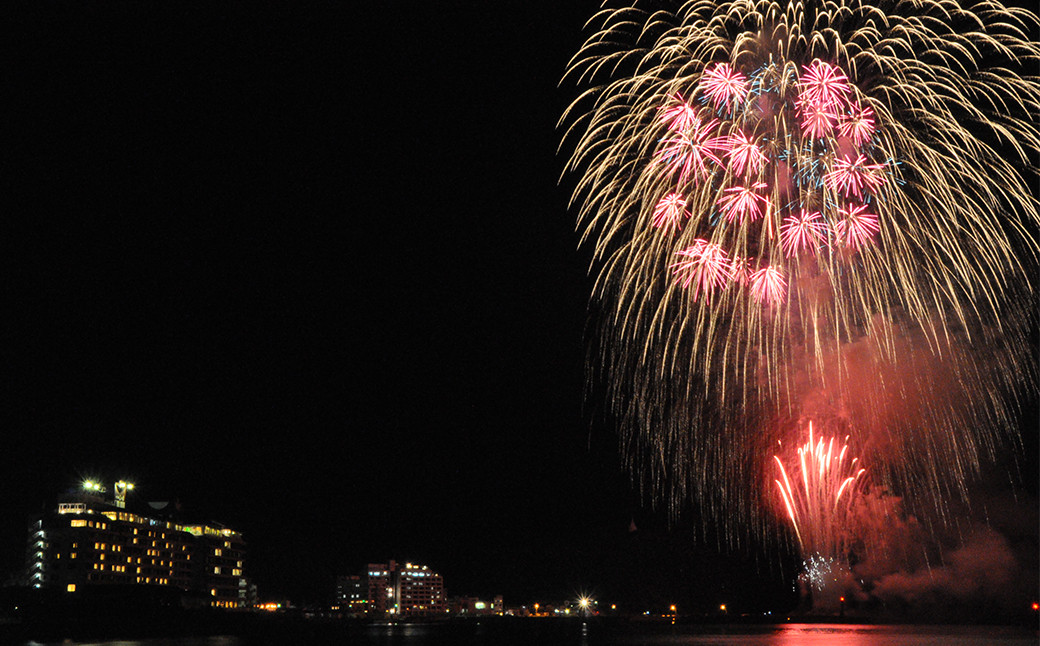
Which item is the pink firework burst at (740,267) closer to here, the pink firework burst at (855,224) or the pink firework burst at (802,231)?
the pink firework burst at (802,231)

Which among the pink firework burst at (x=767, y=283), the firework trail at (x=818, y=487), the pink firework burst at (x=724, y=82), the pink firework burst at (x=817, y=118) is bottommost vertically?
the firework trail at (x=818, y=487)

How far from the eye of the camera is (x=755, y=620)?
169 m

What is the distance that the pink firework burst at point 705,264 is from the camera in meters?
33.3

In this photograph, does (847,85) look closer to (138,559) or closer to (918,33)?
(918,33)

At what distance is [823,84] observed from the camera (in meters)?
30.1

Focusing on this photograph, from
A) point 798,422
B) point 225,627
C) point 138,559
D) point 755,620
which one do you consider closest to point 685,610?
point 755,620

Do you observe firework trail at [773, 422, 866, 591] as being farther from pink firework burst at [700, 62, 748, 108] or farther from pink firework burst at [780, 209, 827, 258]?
pink firework burst at [700, 62, 748, 108]

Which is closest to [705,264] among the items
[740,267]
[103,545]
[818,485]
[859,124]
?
[740,267]

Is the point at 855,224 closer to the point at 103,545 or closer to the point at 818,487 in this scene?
the point at 818,487

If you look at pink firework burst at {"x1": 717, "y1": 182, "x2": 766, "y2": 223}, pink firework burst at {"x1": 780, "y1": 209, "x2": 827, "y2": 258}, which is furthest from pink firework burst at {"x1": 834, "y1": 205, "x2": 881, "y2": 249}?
pink firework burst at {"x1": 717, "y1": 182, "x2": 766, "y2": 223}

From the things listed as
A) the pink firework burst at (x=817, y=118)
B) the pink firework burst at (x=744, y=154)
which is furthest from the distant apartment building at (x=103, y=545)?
the pink firework burst at (x=817, y=118)

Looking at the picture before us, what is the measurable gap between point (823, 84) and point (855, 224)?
5319 mm

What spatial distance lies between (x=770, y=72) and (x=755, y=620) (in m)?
156

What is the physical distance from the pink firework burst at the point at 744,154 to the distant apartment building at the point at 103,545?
442 ft
